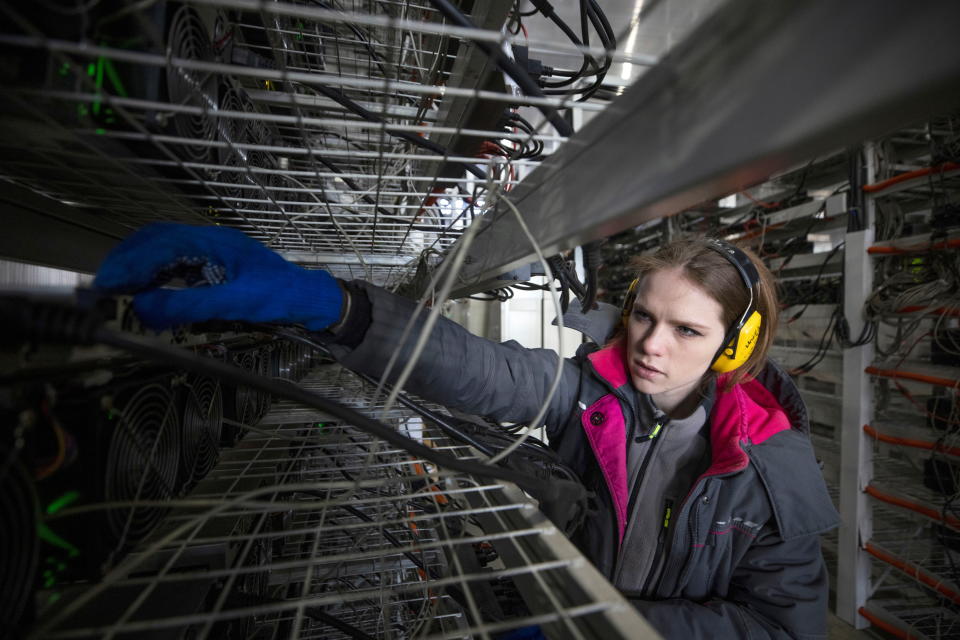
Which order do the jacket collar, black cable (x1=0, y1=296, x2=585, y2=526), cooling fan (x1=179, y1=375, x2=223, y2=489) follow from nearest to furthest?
black cable (x1=0, y1=296, x2=585, y2=526)
cooling fan (x1=179, y1=375, x2=223, y2=489)
the jacket collar

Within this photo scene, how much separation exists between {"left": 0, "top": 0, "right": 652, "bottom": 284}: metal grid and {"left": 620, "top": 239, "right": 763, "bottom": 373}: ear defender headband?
566mm

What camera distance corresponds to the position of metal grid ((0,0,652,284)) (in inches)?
12.9

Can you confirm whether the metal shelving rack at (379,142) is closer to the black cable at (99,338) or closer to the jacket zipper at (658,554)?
the black cable at (99,338)

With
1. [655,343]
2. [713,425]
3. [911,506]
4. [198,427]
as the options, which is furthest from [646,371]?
[911,506]

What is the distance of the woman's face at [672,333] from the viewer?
86 cm

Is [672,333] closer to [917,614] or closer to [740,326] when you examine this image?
[740,326]

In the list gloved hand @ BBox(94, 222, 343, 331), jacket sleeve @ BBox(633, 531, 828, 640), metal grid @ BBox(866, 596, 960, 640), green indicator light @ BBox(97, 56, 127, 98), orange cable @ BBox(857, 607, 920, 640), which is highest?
green indicator light @ BBox(97, 56, 127, 98)

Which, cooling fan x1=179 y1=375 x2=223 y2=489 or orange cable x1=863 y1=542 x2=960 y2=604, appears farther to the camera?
orange cable x1=863 y1=542 x2=960 y2=604

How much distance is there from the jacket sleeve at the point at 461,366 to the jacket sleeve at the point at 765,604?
17.2 inches

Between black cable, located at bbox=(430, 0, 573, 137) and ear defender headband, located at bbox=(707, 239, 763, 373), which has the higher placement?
black cable, located at bbox=(430, 0, 573, 137)

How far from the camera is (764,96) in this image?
22 centimetres

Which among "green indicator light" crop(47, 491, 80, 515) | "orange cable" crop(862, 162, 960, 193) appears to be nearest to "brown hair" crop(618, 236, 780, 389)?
"green indicator light" crop(47, 491, 80, 515)

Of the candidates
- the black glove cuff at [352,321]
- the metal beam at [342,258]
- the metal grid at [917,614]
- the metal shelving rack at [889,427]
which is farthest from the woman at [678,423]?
the metal grid at [917,614]

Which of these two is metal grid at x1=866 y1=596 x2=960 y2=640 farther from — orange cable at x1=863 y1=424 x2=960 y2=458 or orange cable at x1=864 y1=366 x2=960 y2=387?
orange cable at x1=864 y1=366 x2=960 y2=387
